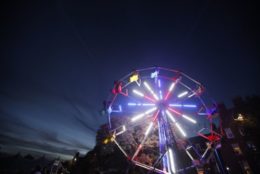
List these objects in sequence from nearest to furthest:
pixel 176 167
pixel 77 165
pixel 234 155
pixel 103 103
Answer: pixel 176 167
pixel 103 103
pixel 234 155
pixel 77 165

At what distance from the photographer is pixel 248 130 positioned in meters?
27.8

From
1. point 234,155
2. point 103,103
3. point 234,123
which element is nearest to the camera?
point 103,103

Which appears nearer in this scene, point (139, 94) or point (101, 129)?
point (139, 94)

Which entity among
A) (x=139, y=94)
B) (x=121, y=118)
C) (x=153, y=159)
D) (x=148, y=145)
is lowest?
(x=153, y=159)

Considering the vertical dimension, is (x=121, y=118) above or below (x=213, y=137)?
above

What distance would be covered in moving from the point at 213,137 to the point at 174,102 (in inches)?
154

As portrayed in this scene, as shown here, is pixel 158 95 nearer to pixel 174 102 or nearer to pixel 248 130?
pixel 174 102

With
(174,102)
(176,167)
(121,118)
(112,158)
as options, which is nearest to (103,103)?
(174,102)

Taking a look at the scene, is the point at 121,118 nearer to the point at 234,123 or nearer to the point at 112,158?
the point at 112,158

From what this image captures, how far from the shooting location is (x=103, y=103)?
12.9 meters

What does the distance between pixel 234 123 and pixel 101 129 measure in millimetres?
27802

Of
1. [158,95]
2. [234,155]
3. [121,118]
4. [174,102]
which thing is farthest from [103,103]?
[234,155]

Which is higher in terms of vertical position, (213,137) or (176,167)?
(213,137)

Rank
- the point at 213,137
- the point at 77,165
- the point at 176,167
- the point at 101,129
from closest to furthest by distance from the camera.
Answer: the point at 176,167
the point at 213,137
the point at 101,129
the point at 77,165
